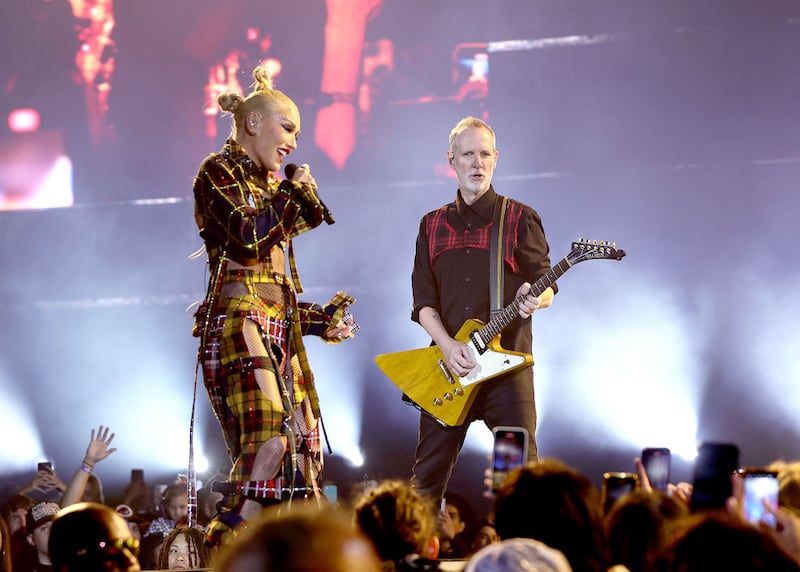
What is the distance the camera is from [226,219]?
3914 millimetres

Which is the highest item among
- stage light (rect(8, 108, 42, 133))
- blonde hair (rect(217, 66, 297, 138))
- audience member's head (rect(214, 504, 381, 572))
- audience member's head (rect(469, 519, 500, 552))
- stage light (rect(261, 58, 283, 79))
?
stage light (rect(261, 58, 283, 79))

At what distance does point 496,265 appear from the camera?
4680 mm

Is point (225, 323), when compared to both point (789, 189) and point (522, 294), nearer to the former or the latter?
point (522, 294)

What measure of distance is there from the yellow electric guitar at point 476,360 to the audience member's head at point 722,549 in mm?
2776

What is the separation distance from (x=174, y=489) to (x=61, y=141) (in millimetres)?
3286

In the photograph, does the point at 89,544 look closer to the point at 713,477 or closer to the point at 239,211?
the point at 713,477

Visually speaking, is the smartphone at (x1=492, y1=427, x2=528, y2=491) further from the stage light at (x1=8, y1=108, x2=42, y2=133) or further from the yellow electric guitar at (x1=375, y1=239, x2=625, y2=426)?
the stage light at (x1=8, y1=108, x2=42, y2=133)

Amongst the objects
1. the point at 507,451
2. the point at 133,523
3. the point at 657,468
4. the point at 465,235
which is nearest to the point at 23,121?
the point at 133,523

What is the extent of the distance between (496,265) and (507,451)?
1.72 metres

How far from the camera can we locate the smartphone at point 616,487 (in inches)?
108

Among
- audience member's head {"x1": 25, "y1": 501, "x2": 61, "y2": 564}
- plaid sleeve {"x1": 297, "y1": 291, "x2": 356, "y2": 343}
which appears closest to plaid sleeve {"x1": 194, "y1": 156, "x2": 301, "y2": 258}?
plaid sleeve {"x1": 297, "y1": 291, "x2": 356, "y2": 343}

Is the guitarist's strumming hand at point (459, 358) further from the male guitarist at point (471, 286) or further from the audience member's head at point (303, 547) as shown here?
the audience member's head at point (303, 547)

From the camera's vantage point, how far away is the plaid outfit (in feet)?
12.6

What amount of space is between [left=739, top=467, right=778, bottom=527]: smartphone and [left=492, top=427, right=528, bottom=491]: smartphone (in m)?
0.76
